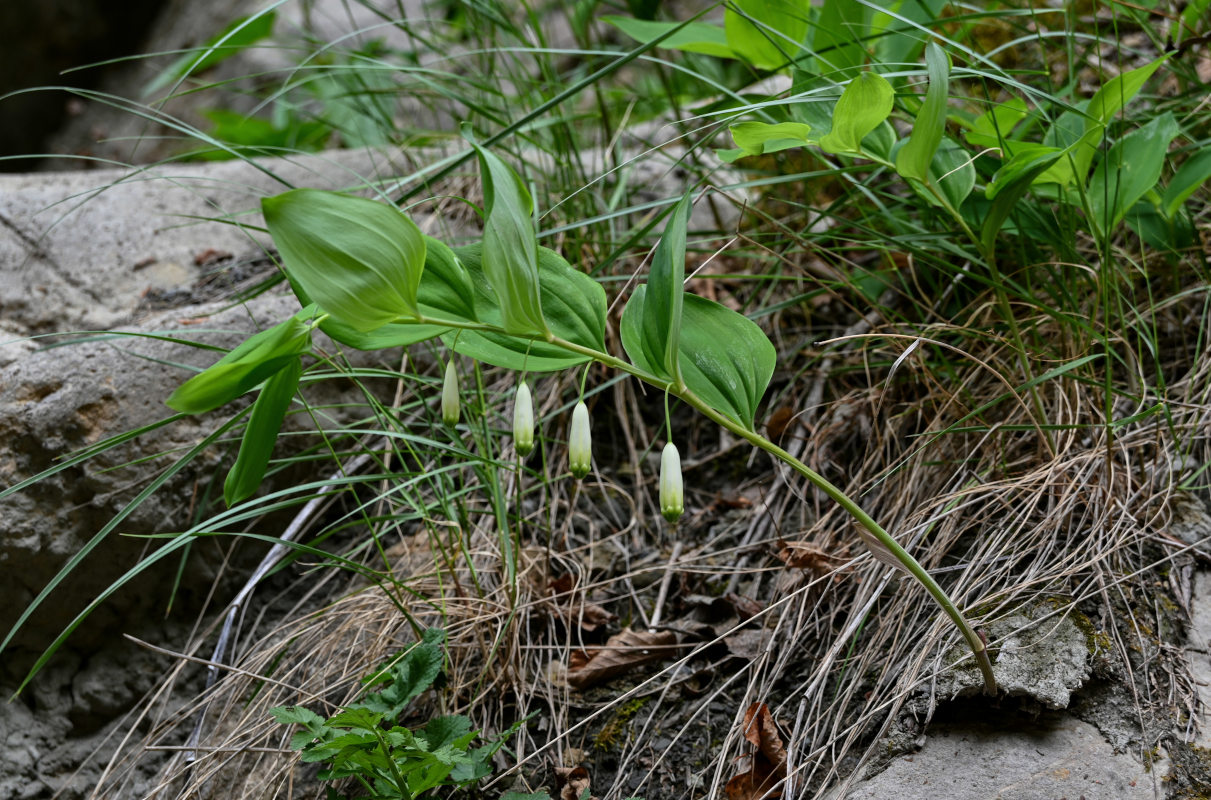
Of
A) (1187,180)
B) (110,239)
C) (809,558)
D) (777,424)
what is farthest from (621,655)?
(110,239)

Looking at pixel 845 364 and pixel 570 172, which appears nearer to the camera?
pixel 845 364

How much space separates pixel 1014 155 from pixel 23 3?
5334 millimetres

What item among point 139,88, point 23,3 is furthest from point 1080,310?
point 23,3

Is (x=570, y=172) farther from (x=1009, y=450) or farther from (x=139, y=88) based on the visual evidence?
(x=139, y=88)

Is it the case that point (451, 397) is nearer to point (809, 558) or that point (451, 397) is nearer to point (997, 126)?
point (809, 558)

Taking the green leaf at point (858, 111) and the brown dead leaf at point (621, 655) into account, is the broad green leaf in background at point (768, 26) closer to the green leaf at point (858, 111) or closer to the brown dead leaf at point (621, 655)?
the green leaf at point (858, 111)

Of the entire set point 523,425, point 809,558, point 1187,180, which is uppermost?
point 523,425

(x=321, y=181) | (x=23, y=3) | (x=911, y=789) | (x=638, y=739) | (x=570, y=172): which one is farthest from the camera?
(x=23, y=3)

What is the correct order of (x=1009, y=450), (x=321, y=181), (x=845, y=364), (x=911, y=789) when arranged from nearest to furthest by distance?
(x=911, y=789), (x=1009, y=450), (x=845, y=364), (x=321, y=181)

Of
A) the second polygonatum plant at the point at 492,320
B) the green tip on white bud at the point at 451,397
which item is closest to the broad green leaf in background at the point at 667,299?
the second polygonatum plant at the point at 492,320

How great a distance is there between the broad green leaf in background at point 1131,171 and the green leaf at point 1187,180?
9 centimetres

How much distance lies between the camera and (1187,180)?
1.40 meters

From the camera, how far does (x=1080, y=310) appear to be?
151cm

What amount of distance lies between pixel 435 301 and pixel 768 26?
99 centimetres
